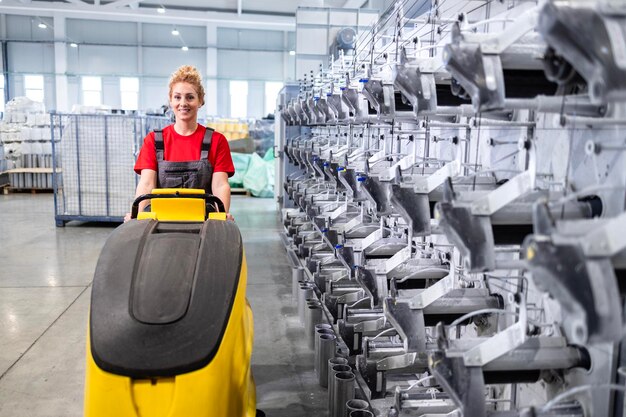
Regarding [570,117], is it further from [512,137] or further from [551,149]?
[512,137]

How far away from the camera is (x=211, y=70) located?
1870cm

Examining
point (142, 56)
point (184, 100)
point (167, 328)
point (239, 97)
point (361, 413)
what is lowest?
point (361, 413)

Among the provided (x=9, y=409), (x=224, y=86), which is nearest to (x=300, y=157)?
(x=9, y=409)

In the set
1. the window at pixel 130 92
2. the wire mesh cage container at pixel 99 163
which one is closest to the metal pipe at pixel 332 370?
the wire mesh cage container at pixel 99 163

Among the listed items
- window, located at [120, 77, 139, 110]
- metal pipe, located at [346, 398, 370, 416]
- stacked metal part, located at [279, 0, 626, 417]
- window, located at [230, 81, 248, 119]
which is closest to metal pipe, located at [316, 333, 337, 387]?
stacked metal part, located at [279, 0, 626, 417]

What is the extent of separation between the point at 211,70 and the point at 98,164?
1140 cm

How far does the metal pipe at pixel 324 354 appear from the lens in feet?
11.3

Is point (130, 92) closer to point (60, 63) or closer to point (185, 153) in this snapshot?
point (60, 63)

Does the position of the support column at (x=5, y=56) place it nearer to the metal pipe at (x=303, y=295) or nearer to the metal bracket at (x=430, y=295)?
the metal pipe at (x=303, y=295)

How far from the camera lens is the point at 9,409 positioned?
10.1 feet

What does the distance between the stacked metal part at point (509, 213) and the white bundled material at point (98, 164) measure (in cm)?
556

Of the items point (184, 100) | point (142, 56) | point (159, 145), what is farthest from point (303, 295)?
point (142, 56)

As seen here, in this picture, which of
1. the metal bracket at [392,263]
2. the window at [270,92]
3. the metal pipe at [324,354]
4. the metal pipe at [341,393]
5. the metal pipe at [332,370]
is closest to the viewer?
the metal bracket at [392,263]

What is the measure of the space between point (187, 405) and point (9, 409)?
191 cm
